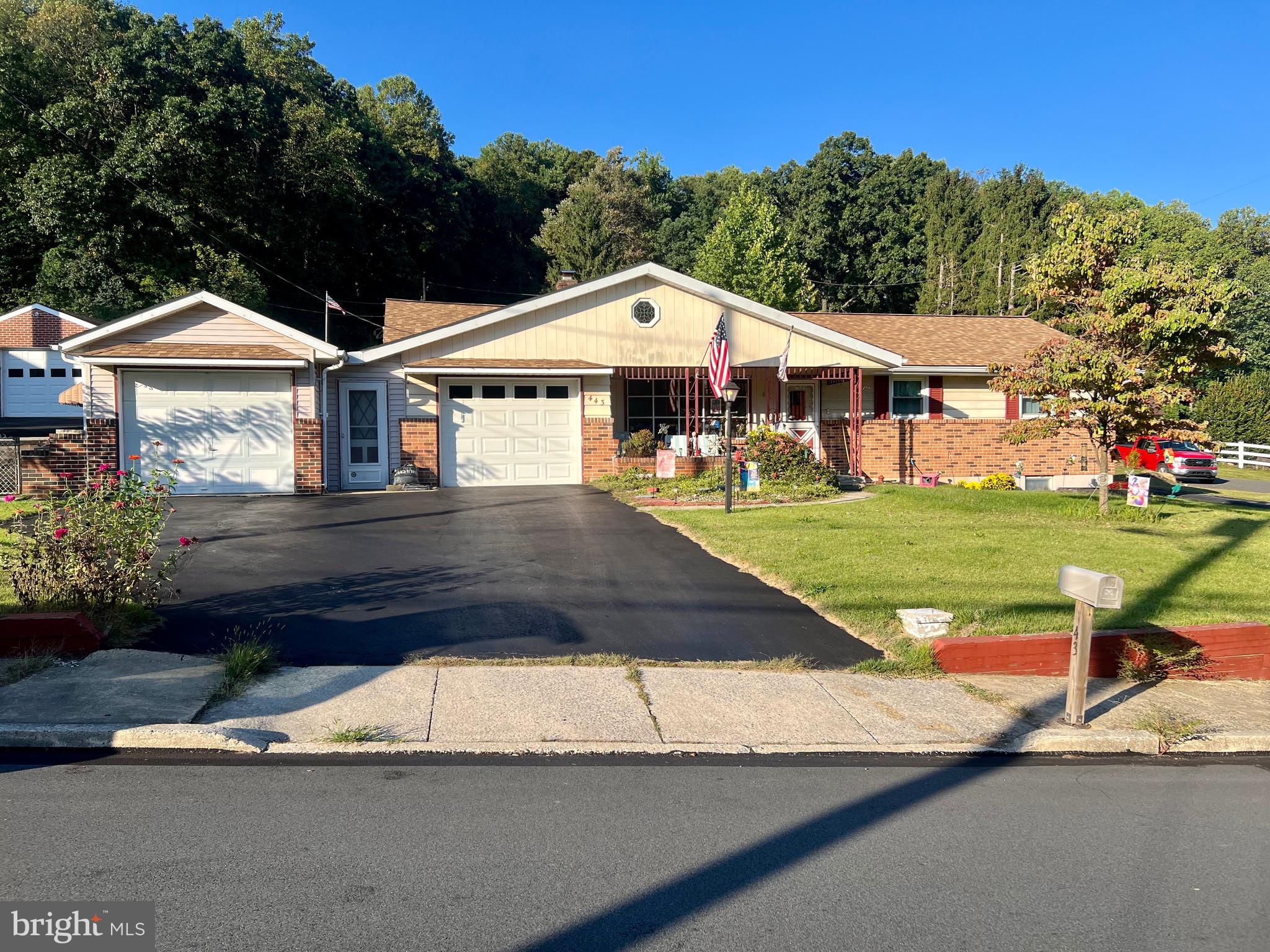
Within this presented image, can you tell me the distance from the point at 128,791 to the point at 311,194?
41.4m

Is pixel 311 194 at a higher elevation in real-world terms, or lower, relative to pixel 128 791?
higher

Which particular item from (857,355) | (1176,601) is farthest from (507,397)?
(1176,601)

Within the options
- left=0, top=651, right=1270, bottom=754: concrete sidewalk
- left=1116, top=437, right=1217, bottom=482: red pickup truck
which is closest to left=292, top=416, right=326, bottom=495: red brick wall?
left=0, top=651, right=1270, bottom=754: concrete sidewalk

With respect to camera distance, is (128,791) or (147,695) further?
(147,695)

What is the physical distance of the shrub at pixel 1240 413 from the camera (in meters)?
39.4

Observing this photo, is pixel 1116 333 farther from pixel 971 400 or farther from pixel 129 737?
pixel 129 737

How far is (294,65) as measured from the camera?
49.9 m

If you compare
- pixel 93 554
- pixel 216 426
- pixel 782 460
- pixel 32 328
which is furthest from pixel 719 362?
pixel 32 328

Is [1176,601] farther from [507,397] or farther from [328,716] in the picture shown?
[507,397]

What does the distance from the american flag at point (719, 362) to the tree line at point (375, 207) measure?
948 inches

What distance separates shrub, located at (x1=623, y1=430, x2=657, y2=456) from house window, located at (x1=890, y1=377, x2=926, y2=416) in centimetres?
688

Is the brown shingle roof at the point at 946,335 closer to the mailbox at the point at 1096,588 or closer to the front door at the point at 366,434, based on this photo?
the front door at the point at 366,434

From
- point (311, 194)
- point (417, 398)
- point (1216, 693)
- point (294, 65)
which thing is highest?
point (294, 65)

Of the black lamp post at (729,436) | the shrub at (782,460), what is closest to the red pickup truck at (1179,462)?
the shrub at (782,460)
